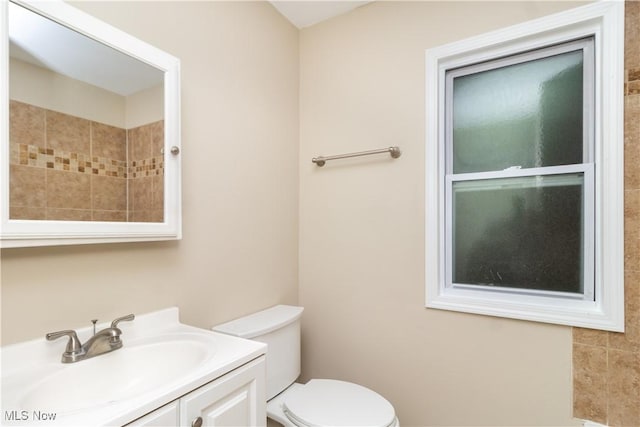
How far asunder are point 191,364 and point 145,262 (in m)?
0.40

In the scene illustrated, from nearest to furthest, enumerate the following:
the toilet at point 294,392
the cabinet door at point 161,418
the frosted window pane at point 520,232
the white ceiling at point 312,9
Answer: the cabinet door at point 161,418 < the toilet at point 294,392 < the frosted window pane at point 520,232 < the white ceiling at point 312,9

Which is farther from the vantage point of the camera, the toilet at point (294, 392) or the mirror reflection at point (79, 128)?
the toilet at point (294, 392)

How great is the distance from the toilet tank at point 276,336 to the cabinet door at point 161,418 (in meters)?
0.52

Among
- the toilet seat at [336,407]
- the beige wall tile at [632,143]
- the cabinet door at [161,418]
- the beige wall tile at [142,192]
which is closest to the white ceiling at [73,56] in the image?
the beige wall tile at [142,192]

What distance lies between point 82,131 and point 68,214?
0.26 meters

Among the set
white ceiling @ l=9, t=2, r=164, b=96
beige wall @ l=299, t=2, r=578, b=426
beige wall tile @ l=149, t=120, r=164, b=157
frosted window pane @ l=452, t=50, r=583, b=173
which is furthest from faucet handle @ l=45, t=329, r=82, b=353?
frosted window pane @ l=452, t=50, r=583, b=173

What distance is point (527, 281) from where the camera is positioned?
144 centimetres

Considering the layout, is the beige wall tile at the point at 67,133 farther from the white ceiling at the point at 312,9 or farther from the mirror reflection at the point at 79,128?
the white ceiling at the point at 312,9

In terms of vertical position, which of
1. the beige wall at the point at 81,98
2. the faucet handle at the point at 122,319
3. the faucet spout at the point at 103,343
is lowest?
the faucet spout at the point at 103,343

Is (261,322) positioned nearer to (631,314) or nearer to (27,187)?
(27,187)

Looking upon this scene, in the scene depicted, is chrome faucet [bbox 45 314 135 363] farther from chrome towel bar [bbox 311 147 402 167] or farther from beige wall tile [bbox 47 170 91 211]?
chrome towel bar [bbox 311 147 402 167]

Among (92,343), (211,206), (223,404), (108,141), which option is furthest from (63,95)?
(223,404)

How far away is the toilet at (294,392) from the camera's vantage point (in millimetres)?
1247

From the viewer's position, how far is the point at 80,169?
97cm
